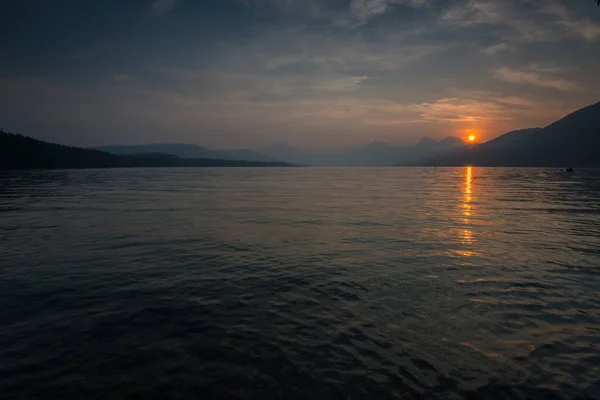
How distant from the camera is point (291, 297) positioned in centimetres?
1424

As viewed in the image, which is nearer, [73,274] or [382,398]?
[382,398]

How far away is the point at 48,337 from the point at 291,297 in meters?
8.47

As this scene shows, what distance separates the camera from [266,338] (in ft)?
35.6

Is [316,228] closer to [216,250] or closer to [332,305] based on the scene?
[216,250]

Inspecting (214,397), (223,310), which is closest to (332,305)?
(223,310)

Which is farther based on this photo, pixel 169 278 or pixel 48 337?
pixel 169 278

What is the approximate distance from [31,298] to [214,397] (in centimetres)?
1091

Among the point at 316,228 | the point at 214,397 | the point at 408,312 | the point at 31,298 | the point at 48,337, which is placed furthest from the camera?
the point at 316,228

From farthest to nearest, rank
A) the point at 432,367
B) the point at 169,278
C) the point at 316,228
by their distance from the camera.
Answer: the point at 316,228
the point at 169,278
the point at 432,367

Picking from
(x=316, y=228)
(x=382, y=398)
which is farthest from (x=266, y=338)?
(x=316, y=228)

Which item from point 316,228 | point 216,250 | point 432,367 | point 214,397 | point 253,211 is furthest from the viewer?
point 253,211

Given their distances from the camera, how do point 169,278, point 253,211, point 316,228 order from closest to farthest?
point 169,278 < point 316,228 < point 253,211

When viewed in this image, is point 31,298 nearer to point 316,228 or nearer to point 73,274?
point 73,274

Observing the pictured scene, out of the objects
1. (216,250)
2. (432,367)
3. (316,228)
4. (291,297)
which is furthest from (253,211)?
(432,367)
